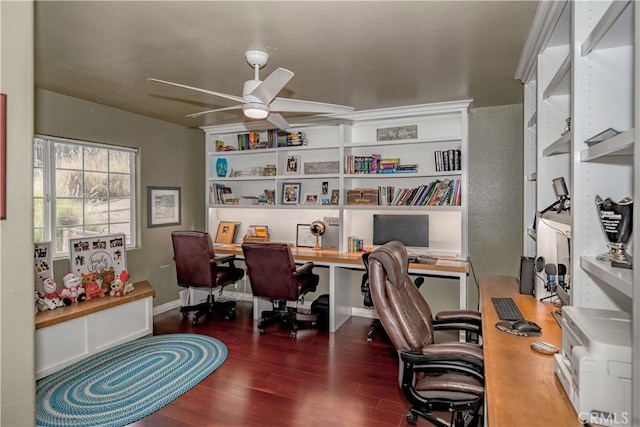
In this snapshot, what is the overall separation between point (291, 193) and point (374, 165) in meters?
1.17

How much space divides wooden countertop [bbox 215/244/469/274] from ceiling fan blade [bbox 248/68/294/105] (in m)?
1.94

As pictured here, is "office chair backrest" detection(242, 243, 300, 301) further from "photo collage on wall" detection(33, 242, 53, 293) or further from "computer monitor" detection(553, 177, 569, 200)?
"computer monitor" detection(553, 177, 569, 200)

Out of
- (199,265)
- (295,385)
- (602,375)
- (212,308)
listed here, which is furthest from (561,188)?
(212,308)

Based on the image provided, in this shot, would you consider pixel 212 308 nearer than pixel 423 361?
No

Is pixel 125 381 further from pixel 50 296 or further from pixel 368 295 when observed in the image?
pixel 368 295

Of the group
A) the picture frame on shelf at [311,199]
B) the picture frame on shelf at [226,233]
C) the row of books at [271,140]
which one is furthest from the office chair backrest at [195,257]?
the row of books at [271,140]

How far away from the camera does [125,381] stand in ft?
8.63

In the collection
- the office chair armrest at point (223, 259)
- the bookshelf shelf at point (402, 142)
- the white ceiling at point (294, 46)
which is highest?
the white ceiling at point (294, 46)

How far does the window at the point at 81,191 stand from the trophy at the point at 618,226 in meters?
3.94

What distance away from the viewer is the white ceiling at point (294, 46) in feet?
6.15

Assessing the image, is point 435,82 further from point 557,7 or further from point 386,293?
point 386,293

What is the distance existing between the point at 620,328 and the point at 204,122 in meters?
4.58

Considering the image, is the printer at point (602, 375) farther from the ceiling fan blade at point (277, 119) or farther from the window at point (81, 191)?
the window at point (81, 191)

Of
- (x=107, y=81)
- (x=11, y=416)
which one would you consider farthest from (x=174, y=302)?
(x=11, y=416)
